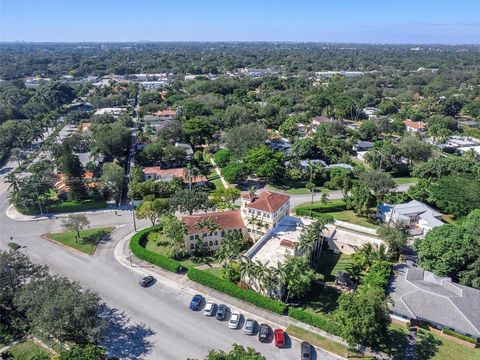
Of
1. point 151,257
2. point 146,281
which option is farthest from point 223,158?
point 146,281

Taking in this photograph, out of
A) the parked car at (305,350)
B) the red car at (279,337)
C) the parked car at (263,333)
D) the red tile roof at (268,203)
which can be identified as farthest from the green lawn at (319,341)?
the red tile roof at (268,203)

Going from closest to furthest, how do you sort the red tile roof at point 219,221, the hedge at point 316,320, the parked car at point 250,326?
the hedge at point 316,320, the parked car at point 250,326, the red tile roof at point 219,221

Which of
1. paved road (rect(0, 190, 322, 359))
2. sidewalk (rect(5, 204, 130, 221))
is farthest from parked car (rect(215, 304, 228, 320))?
sidewalk (rect(5, 204, 130, 221))

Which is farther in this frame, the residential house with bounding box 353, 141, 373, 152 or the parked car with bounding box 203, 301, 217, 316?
the residential house with bounding box 353, 141, 373, 152

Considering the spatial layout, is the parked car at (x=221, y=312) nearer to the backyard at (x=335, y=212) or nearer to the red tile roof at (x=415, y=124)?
the backyard at (x=335, y=212)

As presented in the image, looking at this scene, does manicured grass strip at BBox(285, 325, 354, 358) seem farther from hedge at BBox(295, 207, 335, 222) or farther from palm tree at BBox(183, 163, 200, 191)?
palm tree at BBox(183, 163, 200, 191)

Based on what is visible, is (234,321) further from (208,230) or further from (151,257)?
(151,257)
